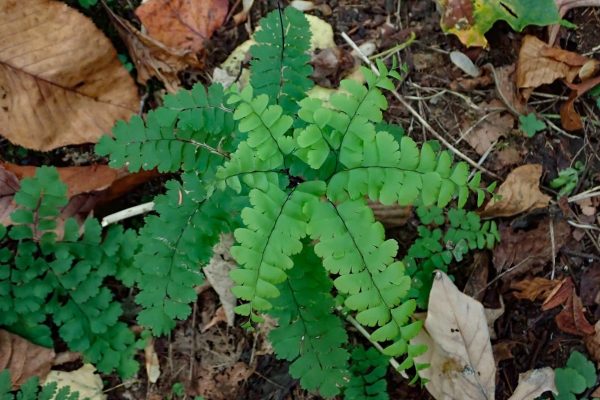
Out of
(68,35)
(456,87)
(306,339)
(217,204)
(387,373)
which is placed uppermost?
(68,35)

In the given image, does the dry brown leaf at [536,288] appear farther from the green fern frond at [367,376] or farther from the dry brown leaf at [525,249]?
the green fern frond at [367,376]

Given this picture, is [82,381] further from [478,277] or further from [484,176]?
[484,176]

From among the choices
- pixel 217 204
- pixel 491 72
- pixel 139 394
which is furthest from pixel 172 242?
pixel 491 72

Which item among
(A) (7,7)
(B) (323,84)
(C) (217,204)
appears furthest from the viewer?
(B) (323,84)

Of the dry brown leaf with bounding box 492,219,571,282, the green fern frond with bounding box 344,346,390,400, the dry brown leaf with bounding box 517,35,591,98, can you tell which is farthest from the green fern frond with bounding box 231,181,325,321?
the dry brown leaf with bounding box 517,35,591,98

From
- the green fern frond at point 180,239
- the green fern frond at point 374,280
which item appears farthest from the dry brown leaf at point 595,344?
the green fern frond at point 180,239

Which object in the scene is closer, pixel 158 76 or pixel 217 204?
Answer: pixel 217 204

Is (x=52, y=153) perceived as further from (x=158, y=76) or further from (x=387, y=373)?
(x=387, y=373)
